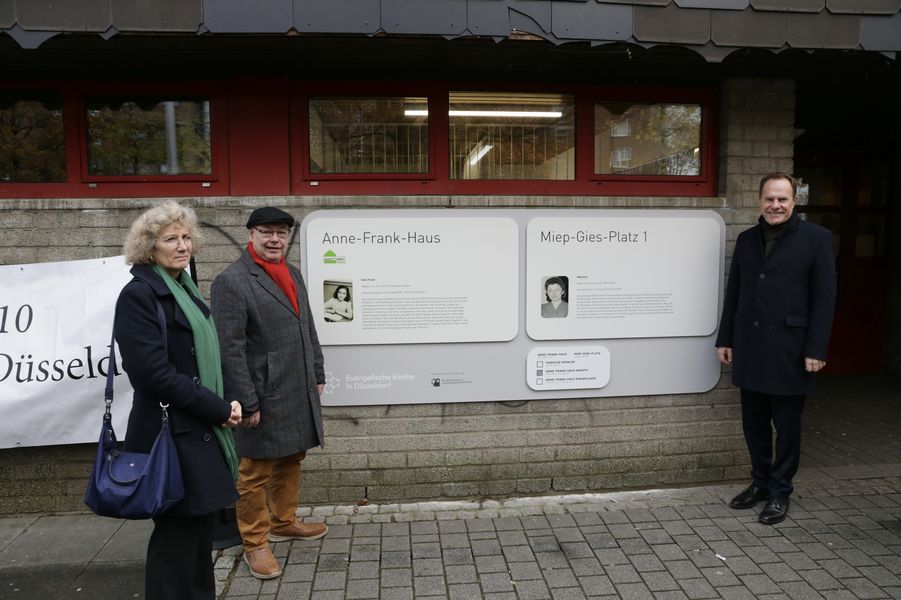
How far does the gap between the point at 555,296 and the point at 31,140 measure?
3617 mm

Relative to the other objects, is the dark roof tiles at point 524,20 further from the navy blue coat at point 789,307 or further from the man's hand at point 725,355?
the man's hand at point 725,355

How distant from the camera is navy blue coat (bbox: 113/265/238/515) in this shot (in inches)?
95.1

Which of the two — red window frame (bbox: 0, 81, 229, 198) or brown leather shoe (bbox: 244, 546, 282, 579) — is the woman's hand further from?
red window frame (bbox: 0, 81, 229, 198)

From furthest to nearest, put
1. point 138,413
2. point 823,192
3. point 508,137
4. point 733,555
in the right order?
point 823,192 < point 508,137 < point 733,555 < point 138,413

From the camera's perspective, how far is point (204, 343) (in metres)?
2.64

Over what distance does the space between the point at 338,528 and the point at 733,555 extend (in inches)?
91.8

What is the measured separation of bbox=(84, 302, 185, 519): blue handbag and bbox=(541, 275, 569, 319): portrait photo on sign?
2.50 m

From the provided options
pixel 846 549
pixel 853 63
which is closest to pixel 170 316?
pixel 846 549

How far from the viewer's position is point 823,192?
25.2 ft

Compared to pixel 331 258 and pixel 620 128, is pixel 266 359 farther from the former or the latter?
pixel 620 128

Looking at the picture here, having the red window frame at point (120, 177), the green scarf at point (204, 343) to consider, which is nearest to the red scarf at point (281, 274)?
the green scarf at point (204, 343)

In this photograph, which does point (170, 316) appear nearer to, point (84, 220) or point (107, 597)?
point (107, 597)

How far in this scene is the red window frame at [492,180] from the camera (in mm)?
4148

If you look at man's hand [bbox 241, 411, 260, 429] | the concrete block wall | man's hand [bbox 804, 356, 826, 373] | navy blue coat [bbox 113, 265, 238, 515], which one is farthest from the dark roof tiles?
man's hand [bbox 241, 411, 260, 429]
